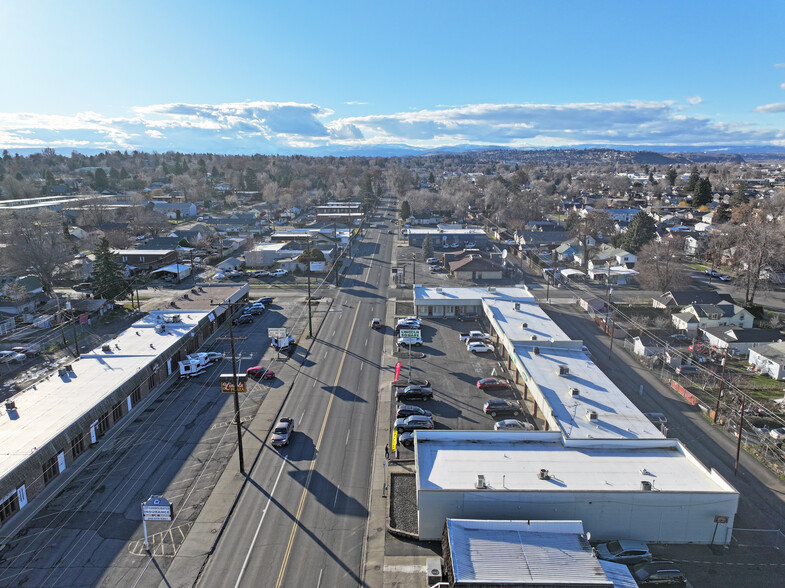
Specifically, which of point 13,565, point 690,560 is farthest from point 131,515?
point 690,560

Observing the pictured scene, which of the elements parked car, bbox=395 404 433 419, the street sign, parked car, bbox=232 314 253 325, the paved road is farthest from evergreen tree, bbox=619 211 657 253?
the street sign

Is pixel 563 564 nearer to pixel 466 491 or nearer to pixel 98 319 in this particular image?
pixel 466 491

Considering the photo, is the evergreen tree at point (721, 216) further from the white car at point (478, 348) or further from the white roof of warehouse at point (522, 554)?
the white roof of warehouse at point (522, 554)

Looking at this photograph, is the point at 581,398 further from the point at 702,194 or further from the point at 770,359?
the point at 702,194

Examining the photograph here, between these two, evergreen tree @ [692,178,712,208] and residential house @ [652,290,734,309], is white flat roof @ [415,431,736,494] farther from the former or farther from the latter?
evergreen tree @ [692,178,712,208]

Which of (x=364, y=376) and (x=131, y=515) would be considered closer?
(x=131, y=515)

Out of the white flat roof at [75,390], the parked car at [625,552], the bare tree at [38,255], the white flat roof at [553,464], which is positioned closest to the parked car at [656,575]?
the parked car at [625,552]
